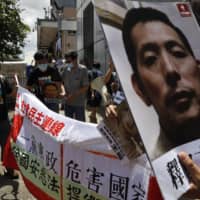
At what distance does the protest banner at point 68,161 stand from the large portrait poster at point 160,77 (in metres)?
0.70

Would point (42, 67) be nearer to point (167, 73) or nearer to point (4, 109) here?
point (4, 109)

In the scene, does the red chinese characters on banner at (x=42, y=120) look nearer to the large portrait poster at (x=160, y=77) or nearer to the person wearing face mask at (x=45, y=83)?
the large portrait poster at (x=160, y=77)

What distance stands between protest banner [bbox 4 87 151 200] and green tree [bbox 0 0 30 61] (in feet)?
45.6

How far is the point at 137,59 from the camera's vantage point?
6.26ft

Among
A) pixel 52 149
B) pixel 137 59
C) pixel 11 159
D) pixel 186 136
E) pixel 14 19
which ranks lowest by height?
pixel 11 159

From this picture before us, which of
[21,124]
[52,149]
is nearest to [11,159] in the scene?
[21,124]

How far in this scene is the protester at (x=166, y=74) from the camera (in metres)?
1.84

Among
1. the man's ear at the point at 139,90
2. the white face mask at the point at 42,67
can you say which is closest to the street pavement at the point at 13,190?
the white face mask at the point at 42,67

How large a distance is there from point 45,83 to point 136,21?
5059mm

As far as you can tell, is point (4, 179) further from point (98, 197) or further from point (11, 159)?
point (98, 197)

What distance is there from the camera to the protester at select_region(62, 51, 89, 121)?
287 inches

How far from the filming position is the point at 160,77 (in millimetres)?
1858

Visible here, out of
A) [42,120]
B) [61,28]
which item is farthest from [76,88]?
[61,28]

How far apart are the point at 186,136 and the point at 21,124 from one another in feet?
8.41
